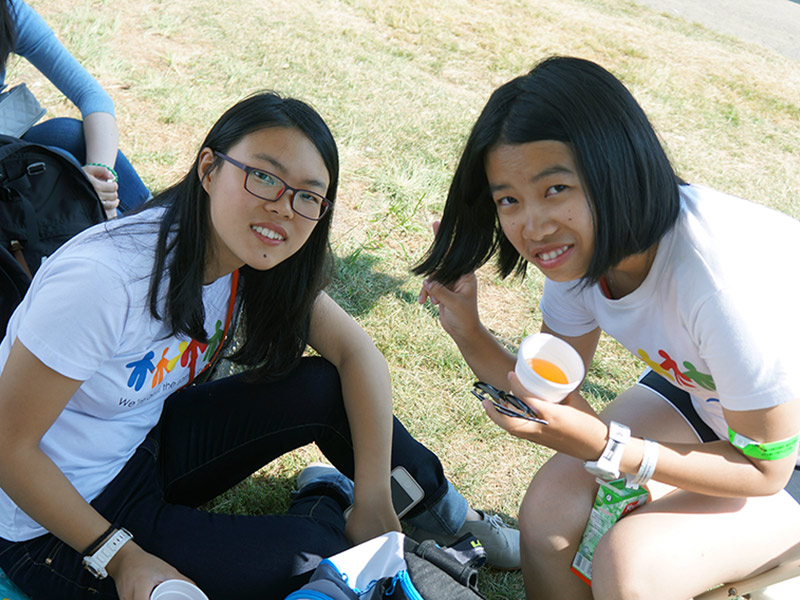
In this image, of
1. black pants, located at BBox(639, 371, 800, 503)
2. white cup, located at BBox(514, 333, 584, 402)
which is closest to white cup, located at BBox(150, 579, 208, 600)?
white cup, located at BBox(514, 333, 584, 402)

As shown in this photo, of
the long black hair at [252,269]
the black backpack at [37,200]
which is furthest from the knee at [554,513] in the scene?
the black backpack at [37,200]

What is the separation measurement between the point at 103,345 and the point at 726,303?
136 centimetres

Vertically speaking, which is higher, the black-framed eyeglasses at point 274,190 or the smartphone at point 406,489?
the black-framed eyeglasses at point 274,190

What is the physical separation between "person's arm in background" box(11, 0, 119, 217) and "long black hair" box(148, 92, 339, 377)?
910 millimetres

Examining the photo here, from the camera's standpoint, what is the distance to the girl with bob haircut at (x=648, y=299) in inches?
65.3

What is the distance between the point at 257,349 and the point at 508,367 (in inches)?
28.1

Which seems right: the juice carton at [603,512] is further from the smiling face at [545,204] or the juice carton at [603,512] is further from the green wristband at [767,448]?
the smiling face at [545,204]

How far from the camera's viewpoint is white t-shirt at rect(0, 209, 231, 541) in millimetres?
1602

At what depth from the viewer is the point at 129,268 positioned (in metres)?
1.70

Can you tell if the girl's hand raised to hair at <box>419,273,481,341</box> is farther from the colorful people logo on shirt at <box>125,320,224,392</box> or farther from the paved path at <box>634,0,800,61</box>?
the paved path at <box>634,0,800,61</box>

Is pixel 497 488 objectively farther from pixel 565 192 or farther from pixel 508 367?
pixel 565 192

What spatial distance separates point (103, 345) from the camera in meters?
1.66

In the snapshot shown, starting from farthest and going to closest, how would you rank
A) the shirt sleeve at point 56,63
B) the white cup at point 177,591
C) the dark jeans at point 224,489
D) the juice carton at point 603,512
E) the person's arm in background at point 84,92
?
the shirt sleeve at point 56,63, the person's arm in background at point 84,92, the juice carton at point 603,512, the dark jeans at point 224,489, the white cup at point 177,591

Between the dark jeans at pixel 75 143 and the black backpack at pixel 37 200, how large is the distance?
52 centimetres
